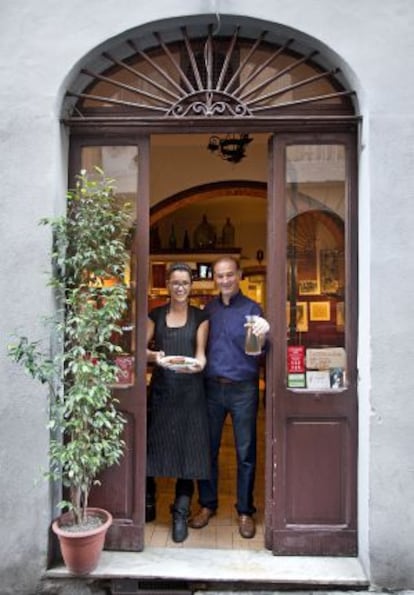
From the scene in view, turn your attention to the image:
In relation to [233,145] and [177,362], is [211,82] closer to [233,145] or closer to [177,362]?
[233,145]

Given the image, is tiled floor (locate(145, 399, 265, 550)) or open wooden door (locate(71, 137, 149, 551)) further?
tiled floor (locate(145, 399, 265, 550))

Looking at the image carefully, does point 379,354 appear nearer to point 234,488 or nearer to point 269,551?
point 269,551

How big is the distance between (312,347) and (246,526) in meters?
1.55

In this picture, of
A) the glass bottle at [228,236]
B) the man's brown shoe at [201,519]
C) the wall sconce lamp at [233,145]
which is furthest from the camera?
the glass bottle at [228,236]

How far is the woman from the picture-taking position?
13.8 ft

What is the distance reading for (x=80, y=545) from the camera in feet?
11.2

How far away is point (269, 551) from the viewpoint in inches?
156

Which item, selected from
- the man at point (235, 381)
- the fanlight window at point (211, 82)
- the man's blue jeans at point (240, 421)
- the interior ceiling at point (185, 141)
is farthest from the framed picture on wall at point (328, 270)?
the interior ceiling at point (185, 141)

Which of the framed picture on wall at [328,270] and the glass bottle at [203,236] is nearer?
the framed picture on wall at [328,270]

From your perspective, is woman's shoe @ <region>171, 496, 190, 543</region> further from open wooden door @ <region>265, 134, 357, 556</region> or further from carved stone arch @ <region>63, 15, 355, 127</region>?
carved stone arch @ <region>63, 15, 355, 127</region>

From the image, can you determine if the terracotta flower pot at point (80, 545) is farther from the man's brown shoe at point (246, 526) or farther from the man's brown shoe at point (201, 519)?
the man's brown shoe at point (246, 526)

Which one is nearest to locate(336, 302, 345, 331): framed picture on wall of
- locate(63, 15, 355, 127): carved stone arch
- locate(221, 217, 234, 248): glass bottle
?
locate(63, 15, 355, 127): carved stone arch

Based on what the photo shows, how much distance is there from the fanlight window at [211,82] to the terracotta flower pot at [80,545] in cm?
295

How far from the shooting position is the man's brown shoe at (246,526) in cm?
420
